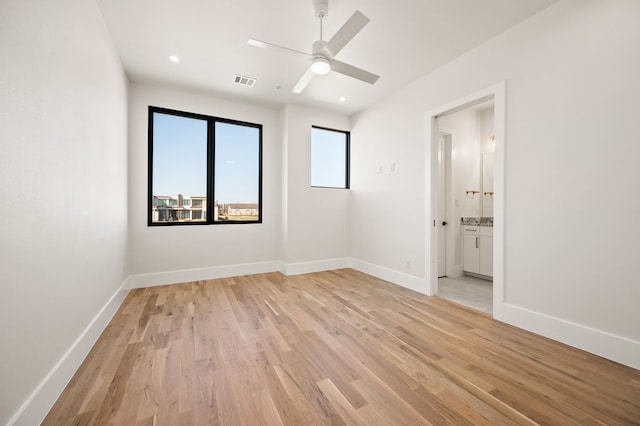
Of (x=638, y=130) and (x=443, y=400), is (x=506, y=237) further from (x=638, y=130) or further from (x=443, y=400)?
(x=443, y=400)

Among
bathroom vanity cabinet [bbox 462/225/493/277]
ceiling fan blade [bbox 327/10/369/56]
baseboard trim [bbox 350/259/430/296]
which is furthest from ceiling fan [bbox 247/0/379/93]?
bathroom vanity cabinet [bbox 462/225/493/277]

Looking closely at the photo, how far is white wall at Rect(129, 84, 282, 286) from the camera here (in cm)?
351

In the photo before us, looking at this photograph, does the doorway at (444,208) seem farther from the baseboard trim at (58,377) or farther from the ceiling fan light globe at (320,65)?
the baseboard trim at (58,377)

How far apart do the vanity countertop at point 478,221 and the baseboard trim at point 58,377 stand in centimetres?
494

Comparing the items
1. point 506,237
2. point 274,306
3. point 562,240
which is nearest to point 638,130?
point 562,240

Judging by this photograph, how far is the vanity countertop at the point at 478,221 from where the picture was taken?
13.1ft

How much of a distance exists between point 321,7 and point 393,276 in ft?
10.9

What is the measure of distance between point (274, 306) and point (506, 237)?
2516 mm

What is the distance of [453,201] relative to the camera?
4266mm

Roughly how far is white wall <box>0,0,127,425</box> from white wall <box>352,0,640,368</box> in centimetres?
347

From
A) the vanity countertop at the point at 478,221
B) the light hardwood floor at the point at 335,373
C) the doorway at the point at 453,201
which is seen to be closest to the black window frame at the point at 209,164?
the light hardwood floor at the point at 335,373

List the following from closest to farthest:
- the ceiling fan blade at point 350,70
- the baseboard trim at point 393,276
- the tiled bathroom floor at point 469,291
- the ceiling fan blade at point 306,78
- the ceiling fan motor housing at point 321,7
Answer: the ceiling fan motor housing at point 321,7 → the ceiling fan blade at point 350,70 → the ceiling fan blade at point 306,78 → the tiled bathroom floor at point 469,291 → the baseboard trim at point 393,276

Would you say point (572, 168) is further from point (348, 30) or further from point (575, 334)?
point (348, 30)

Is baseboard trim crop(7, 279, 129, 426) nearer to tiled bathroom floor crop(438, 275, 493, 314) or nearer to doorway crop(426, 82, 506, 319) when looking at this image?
doorway crop(426, 82, 506, 319)
